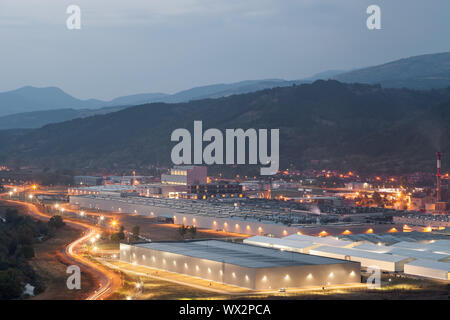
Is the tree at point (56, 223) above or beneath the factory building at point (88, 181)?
beneath

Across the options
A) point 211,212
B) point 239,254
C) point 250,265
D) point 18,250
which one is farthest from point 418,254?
point 211,212

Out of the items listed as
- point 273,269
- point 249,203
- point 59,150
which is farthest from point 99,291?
point 59,150

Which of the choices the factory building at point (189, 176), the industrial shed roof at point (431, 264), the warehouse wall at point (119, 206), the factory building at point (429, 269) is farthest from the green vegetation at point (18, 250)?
the factory building at point (189, 176)

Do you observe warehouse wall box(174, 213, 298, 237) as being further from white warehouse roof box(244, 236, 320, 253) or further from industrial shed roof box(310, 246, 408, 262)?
industrial shed roof box(310, 246, 408, 262)

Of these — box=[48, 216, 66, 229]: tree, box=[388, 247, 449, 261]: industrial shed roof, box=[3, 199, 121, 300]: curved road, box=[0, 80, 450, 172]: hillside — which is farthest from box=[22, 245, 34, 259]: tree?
box=[0, 80, 450, 172]: hillside

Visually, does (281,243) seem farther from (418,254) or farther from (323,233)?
(418,254)

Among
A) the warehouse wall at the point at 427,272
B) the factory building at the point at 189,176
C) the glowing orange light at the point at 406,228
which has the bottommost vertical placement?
the warehouse wall at the point at 427,272

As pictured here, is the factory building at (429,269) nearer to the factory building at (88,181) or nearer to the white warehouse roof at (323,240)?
the white warehouse roof at (323,240)

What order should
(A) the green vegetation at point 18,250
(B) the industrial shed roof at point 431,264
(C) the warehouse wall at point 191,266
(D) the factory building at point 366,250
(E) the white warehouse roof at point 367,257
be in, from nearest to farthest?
(A) the green vegetation at point 18,250, (C) the warehouse wall at point 191,266, (B) the industrial shed roof at point 431,264, (E) the white warehouse roof at point 367,257, (D) the factory building at point 366,250
